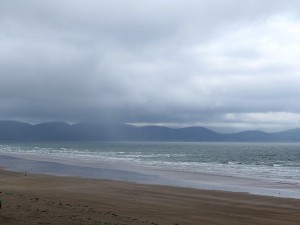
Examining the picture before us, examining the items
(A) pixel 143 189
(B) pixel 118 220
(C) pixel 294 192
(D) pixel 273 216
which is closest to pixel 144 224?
(B) pixel 118 220

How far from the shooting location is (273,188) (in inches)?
1091

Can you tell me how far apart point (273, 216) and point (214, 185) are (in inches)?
483

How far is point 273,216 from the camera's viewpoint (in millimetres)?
16766

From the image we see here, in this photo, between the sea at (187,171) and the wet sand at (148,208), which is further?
the sea at (187,171)

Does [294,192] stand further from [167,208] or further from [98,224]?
[98,224]

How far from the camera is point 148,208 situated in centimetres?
1689

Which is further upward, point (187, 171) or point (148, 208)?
point (187, 171)

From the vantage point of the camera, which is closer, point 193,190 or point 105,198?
point 105,198

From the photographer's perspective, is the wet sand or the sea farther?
the sea

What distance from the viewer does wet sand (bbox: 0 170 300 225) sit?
41.0 ft

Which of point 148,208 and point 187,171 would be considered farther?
point 187,171

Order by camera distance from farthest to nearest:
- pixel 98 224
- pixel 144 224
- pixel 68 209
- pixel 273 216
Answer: pixel 273 216
pixel 68 209
pixel 144 224
pixel 98 224

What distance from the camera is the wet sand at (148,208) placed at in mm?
12484

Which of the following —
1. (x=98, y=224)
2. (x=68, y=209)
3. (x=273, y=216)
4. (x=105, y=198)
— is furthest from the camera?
(x=105, y=198)
